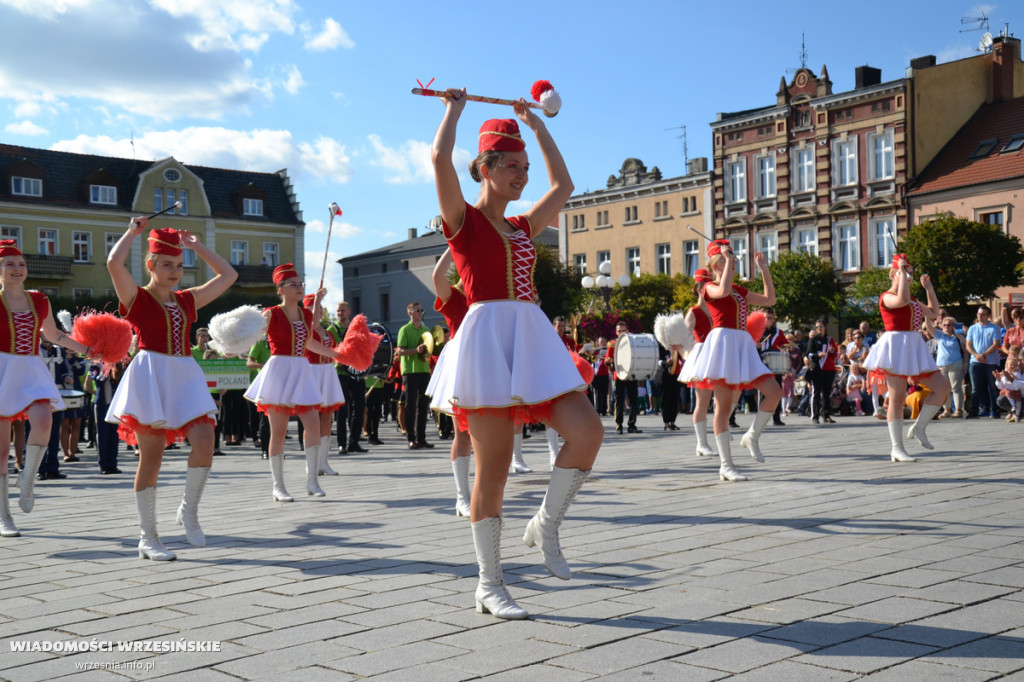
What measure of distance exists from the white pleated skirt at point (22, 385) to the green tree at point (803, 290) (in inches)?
1671

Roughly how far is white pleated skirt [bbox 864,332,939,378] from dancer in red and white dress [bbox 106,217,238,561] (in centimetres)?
796

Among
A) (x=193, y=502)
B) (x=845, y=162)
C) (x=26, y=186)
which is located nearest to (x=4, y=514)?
(x=193, y=502)

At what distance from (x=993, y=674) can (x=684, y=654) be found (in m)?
1.09

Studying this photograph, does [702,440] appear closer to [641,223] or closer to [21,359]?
[21,359]

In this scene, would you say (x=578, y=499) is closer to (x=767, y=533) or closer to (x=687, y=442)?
(x=767, y=533)

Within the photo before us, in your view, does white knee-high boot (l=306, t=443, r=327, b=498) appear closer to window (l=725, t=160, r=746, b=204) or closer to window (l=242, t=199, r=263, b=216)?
window (l=725, t=160, r=746, b=204)

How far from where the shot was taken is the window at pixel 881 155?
50688 mm

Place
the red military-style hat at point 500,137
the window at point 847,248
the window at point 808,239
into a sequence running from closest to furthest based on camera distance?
the red military-style hat at point 500,137 → the window at point 847,248 → the window at point 808,239

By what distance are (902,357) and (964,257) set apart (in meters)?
31.4

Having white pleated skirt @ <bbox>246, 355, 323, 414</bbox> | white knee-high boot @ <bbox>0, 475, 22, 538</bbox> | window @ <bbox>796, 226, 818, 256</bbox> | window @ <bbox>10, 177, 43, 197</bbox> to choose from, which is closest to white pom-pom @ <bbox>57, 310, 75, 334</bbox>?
white pleated skirt @ <bbox>246, 355, 323, 414</bbox>

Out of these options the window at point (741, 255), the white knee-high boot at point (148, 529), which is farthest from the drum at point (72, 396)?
the window at point (741, 255)

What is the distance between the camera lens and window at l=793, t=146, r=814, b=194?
54406mm

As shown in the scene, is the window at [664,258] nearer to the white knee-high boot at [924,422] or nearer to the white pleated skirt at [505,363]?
the white knee-high boot at [924,422]

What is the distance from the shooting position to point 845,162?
173 ft
